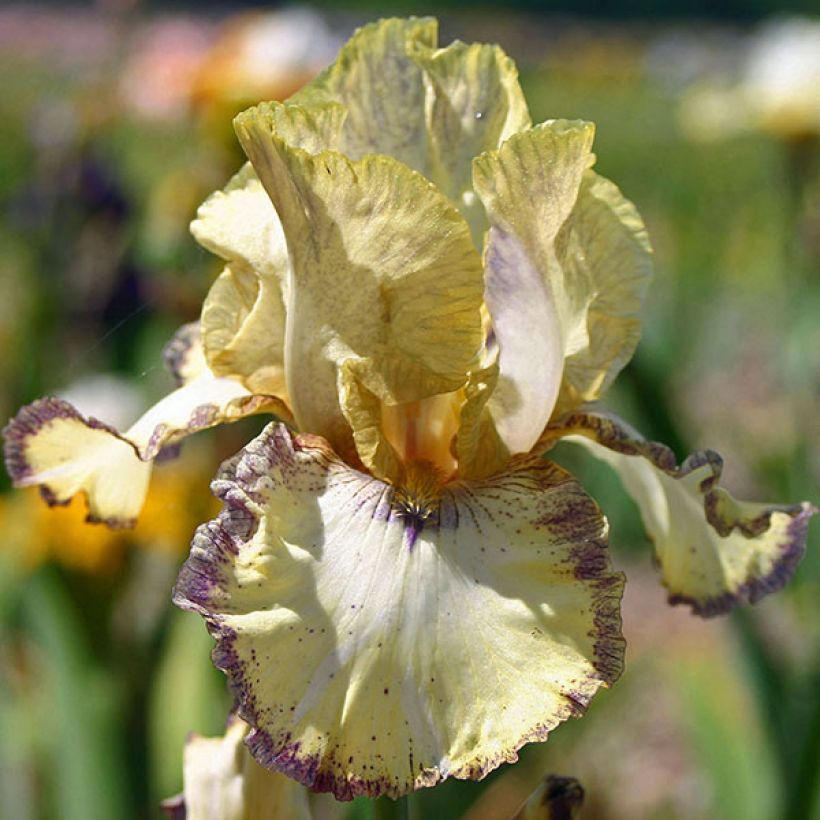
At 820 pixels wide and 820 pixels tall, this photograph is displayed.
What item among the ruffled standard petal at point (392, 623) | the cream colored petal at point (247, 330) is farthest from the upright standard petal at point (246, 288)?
the ruffled standard petal at point (392, 623)

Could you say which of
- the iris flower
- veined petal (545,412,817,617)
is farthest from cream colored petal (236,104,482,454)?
veined petal (545,412,817,617)

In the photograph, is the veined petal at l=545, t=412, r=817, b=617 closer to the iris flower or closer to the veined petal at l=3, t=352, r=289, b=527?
the iris flower

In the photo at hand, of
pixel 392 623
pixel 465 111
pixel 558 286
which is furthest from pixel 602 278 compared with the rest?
pixel 392 623

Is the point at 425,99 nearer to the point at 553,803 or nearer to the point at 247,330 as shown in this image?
the point at 247,330

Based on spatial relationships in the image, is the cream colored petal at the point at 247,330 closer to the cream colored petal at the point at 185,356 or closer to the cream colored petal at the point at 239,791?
the cream colored petal at the point at 185,356

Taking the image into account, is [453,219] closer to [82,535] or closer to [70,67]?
[82,535]

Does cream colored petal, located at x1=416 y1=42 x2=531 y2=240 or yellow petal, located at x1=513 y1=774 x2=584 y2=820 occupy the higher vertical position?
cream colored petal, located at x1=416 y1=42 x2=531 y2=240

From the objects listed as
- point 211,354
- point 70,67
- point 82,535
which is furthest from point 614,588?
point 70,67
